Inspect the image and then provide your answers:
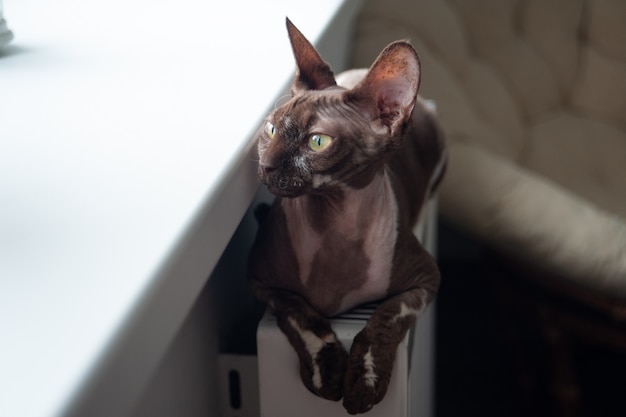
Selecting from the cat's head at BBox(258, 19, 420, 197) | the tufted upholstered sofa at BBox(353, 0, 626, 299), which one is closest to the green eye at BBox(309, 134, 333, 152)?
the cat's head at BBox(258, 19, 420, 197)

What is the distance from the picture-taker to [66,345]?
1.42 ft

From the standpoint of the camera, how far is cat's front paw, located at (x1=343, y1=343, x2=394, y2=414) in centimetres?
72

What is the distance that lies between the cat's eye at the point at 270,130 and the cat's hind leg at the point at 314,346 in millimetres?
167

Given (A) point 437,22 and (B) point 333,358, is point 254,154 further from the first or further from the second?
(A) point 437,22

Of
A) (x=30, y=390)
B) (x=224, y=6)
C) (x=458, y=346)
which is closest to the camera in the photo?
(x=30, y=390)

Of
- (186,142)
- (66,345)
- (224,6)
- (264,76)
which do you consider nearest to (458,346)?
(224,6)

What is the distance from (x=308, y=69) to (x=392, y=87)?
0.34 feet

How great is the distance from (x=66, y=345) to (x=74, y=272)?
0.27 ft

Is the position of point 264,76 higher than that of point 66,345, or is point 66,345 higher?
point 264,76

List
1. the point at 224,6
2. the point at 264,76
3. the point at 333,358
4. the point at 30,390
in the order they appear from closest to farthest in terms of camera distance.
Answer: the point at 30,390 < the point at 333,358 < the point at 264,76 < the point at 224,6

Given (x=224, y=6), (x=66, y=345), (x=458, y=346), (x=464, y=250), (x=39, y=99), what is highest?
(x=224, y=6)

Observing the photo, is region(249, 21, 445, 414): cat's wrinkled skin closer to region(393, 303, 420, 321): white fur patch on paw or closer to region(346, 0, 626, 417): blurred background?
region(393, 303, 420, 321): white fur patch on paw

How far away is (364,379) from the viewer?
725mm

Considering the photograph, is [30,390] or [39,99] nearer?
[30,390]
